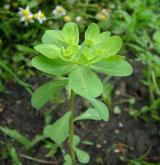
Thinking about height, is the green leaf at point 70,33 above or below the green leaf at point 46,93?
above

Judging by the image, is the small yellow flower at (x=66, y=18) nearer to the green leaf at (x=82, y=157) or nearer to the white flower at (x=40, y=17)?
the white flower at (x=40, y=17)

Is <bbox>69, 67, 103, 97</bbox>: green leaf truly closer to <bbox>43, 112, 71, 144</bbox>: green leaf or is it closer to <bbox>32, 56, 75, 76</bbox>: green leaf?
<bbox>32, 56, 75, 76</bbox>: green leaf

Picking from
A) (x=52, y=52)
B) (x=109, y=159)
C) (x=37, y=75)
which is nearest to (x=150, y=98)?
(x=109, y=159)

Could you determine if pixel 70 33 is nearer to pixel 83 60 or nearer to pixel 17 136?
pixel 83 60

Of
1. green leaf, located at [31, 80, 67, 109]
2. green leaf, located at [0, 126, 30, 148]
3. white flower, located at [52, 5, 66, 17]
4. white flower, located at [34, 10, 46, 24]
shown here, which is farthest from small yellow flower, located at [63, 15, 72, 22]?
green leaf, located at [31, 80, 67, 109]

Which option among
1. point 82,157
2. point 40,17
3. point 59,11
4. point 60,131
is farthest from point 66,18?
point 60,131

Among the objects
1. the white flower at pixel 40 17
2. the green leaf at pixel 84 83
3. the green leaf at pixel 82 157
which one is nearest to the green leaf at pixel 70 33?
the green leaf at pixel 84 83

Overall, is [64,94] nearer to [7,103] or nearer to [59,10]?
[7,103]
